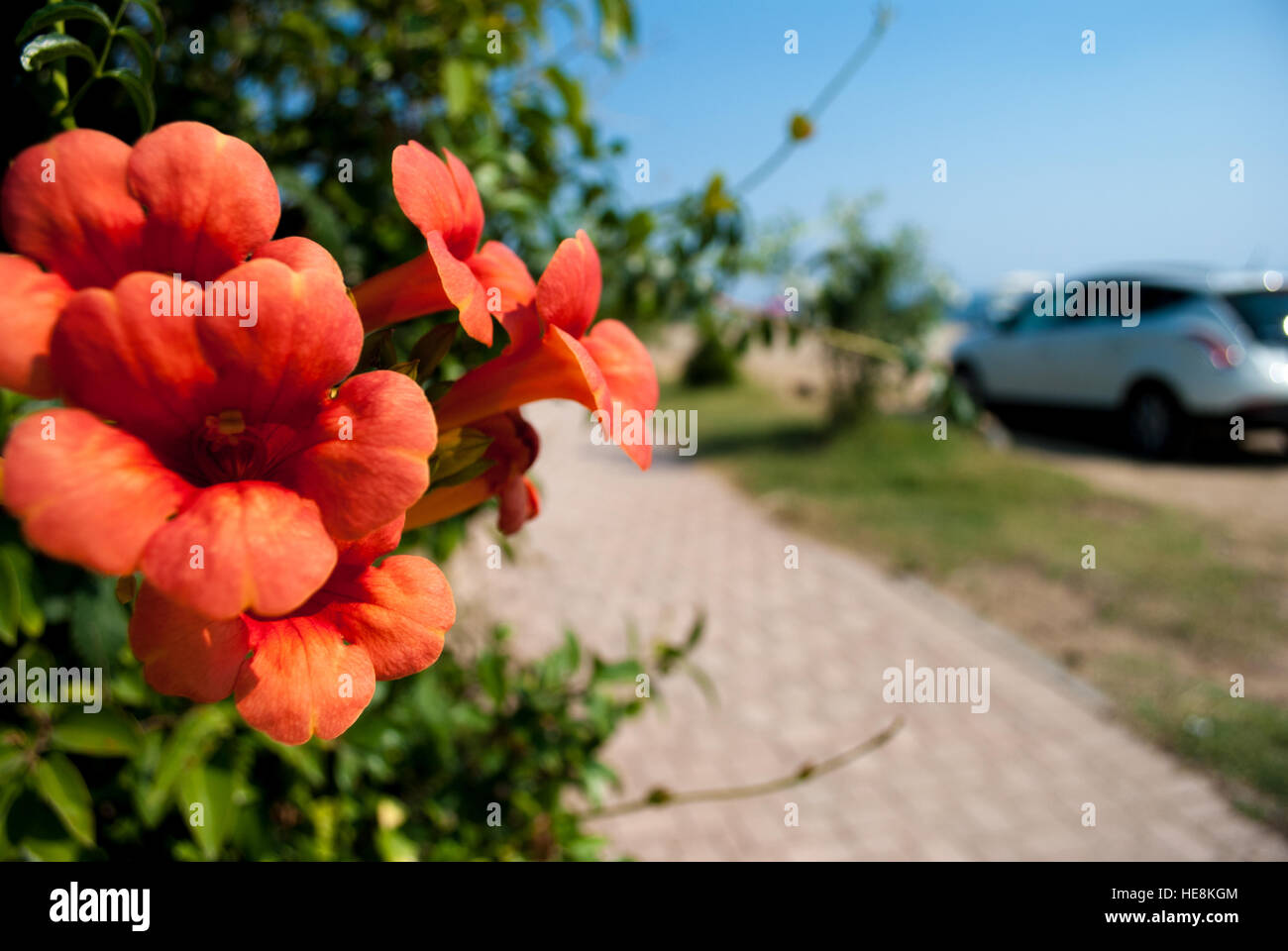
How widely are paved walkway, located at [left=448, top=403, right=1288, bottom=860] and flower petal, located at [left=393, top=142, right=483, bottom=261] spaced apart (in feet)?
5.34

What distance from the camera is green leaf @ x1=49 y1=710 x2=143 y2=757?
3.96 feet

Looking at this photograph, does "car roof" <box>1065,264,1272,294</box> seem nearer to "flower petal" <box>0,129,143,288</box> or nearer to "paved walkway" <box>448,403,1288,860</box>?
"paved walkway" <box>448,403,1288,860</box>

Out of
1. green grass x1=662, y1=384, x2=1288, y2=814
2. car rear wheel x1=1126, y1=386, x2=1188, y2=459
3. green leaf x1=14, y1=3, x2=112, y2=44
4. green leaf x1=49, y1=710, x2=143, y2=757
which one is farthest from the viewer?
car rear wheel x1=1126, y1=386, x2=1188, y2=459

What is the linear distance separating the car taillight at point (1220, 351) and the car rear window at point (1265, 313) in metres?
0.25

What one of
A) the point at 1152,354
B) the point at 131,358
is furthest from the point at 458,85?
the point at 1152,354

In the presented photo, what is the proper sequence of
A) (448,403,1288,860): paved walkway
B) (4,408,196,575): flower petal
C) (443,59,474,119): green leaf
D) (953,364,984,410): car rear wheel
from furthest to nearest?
(953,364,984,410): car rear wheel, (448,403,1288,860): paved walkway, (443,59,474,119): green leaf, (4,408,196,575): flower petal

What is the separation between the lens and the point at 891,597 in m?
6.69

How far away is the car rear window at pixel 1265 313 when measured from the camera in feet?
29.1

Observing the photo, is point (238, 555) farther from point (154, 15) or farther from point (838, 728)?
point (838, 728)

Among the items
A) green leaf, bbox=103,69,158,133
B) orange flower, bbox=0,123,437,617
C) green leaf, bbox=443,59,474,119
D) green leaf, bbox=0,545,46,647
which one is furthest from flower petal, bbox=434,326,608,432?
green leaf, bbox=443,59,474,119

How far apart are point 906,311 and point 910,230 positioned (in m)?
1.12

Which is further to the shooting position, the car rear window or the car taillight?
the car taillight
